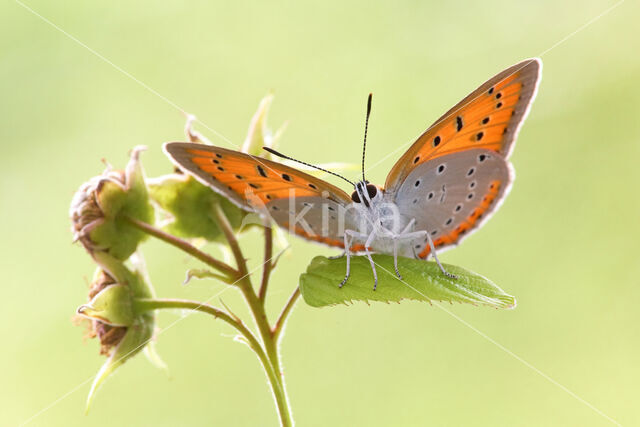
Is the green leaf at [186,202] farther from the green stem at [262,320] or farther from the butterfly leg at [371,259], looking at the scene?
the butterfly leg at [371,259]

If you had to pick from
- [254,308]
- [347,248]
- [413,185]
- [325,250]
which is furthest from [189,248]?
[325,250]

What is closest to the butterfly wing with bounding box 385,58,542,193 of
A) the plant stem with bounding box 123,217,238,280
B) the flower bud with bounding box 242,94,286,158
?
the flower bud with bounding box 242,94,286,158

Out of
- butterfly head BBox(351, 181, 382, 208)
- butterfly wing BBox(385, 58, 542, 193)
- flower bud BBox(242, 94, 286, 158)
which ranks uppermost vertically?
butterfly wing BBox(385, 58, 542, 193)

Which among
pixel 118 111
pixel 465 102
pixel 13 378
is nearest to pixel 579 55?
pixel 118 111

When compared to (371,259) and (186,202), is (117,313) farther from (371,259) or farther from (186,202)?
(371,259)

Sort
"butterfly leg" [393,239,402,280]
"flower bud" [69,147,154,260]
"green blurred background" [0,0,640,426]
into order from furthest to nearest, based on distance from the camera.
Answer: "green blurred background" [0,0,640,426]
"flower bud" [69,147,154,260]
"butterfly leg" [393,239,402,280]

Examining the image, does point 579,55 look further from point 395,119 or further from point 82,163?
point 82,163

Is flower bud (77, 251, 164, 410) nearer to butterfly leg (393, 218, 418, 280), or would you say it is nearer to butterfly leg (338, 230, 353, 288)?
butterfly leg (338, 230, 353, 288)
